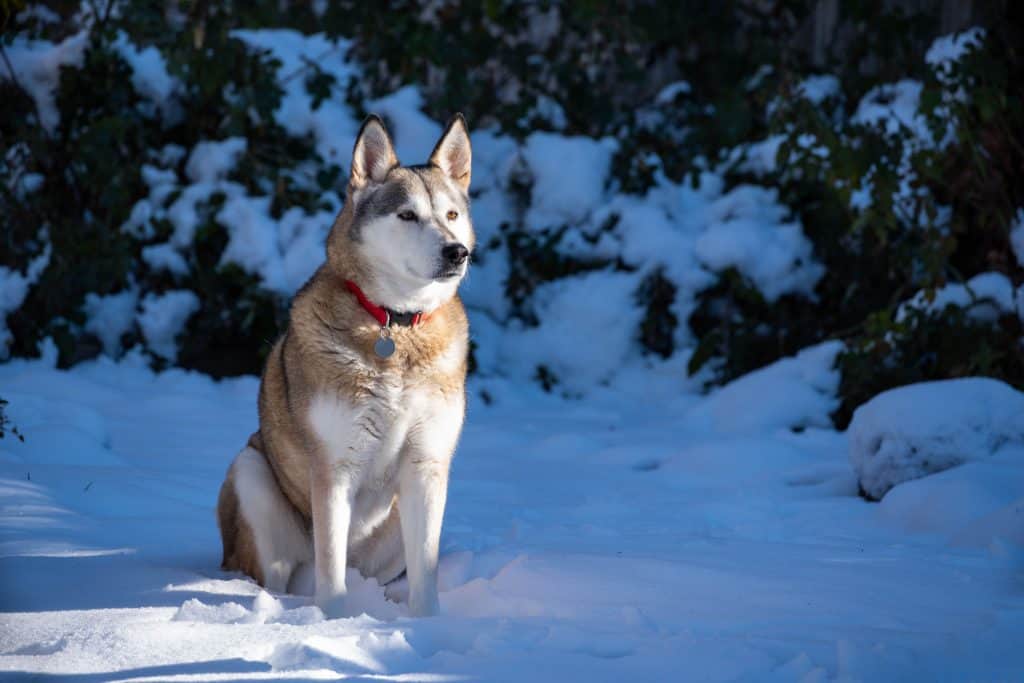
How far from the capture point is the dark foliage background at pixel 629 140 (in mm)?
5742

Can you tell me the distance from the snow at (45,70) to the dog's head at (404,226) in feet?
15.1

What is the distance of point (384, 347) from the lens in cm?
309

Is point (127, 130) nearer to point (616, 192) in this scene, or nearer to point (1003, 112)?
point (616, 192)

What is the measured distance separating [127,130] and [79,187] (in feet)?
1.60

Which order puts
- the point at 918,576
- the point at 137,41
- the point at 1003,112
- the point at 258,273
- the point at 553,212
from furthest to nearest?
1. the point at 553,212
2. the point at 137,41
3. the point at 258,273
4. the point at 1003,112
5. the point at 918,576

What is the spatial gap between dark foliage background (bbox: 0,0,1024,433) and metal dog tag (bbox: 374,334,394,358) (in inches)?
135

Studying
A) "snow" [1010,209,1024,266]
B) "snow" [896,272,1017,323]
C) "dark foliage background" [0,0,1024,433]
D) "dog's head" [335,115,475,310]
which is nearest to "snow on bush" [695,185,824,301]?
"dark foliage background" [0,0,1024,433]

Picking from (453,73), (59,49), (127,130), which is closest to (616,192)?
(453,73)

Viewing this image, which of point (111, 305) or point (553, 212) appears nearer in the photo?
point (111, 305)

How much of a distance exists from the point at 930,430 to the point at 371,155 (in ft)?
8.64

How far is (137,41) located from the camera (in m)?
7.27

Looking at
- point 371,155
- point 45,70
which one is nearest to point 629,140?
point 45,70

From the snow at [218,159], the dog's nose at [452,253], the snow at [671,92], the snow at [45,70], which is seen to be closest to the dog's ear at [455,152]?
the dog's nose at [452,253]

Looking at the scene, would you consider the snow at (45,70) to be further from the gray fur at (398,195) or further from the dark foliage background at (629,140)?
the gray fur at (398,195)
